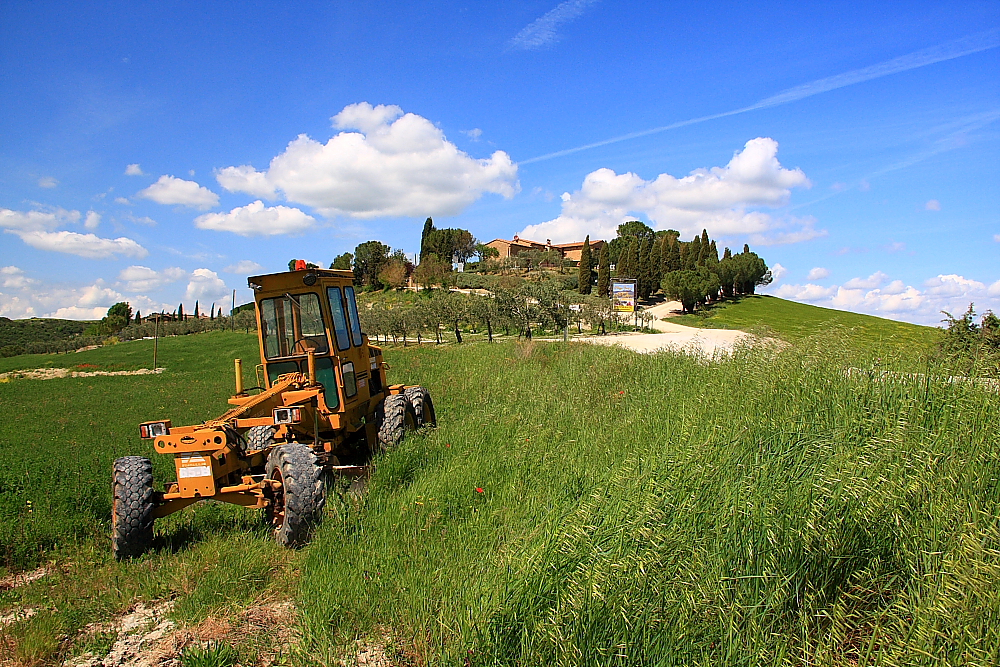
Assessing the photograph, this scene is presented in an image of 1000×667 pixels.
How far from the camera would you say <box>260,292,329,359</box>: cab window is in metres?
7.58

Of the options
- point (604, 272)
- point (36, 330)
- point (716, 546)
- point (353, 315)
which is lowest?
point (716, 546)

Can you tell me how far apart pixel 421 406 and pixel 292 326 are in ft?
7.53

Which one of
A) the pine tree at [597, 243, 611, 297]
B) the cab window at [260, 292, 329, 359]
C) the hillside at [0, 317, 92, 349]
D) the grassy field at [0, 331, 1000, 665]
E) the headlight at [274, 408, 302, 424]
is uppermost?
the pine tree at [597, 243, 611, 297]

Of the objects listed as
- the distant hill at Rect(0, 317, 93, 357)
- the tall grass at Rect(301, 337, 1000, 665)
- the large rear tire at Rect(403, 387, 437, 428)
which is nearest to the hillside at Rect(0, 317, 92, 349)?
the distant hill at Rect(0, 317, 93, 357)

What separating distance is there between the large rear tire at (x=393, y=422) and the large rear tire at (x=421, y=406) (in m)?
0.58

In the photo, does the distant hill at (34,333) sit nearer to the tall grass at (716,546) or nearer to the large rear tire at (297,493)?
the large rear tire at (297,493)

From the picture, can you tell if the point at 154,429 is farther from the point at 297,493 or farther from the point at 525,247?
the point at 525,247

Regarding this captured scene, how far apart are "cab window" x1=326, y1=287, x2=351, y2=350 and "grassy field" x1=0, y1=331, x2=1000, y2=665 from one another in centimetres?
A: 160

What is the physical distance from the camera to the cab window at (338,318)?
7.68 metres

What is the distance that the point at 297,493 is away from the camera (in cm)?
555

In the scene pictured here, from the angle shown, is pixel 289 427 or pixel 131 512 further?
pixel 289 427

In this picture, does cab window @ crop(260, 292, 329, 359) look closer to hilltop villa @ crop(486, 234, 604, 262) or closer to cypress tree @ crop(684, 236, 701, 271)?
cypress tree @ crop(684, 236, 701, 271)

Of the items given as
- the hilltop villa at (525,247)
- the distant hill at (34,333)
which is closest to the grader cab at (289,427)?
the distant hill at (34,333)

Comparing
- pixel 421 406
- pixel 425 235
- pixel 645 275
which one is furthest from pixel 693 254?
pixel 421 406
